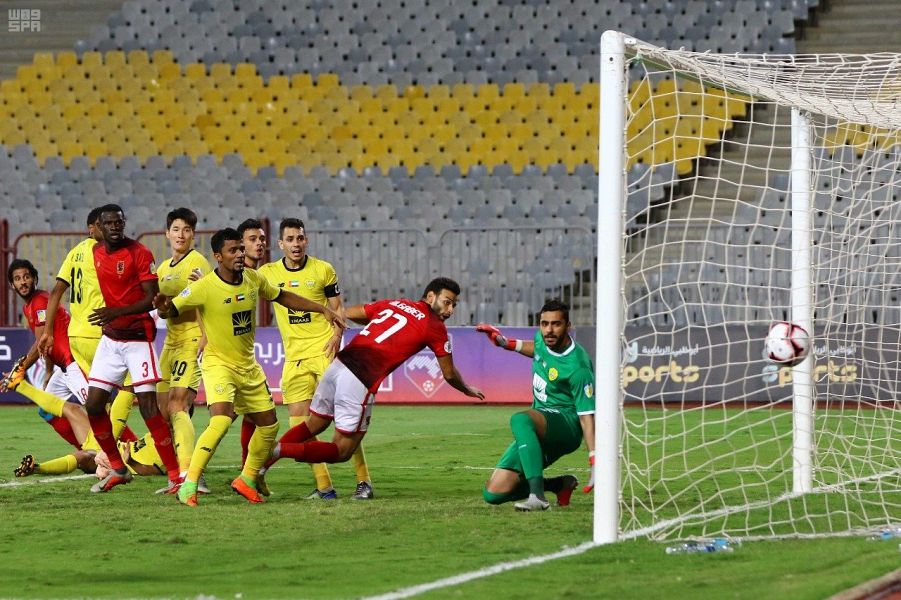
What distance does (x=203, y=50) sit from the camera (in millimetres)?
25484

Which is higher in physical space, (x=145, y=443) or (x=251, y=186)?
(x=251, y=186)

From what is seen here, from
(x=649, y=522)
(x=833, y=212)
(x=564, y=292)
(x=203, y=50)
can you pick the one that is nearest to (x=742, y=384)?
(x=564, y=292)

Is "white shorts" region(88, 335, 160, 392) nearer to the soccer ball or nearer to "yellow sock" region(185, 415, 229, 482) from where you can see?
"yellow sock" region(185, 415, 229, 482)

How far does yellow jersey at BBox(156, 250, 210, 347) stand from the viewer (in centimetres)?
1047

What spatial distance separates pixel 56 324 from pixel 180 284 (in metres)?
1.92

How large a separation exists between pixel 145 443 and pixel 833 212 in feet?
17.8

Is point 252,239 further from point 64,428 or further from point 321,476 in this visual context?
point 64,428

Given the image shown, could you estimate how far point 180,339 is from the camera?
10469 mm

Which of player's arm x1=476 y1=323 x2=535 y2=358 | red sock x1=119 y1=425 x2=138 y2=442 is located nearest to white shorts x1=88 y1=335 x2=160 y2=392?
red sock x1=119 y1=425 x2=138 y2=442

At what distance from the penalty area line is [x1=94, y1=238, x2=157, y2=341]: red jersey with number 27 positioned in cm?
406

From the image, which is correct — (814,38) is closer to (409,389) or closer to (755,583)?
(409,389)

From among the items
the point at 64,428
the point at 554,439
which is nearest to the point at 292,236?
the point at 554,439

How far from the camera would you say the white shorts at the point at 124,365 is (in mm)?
9789

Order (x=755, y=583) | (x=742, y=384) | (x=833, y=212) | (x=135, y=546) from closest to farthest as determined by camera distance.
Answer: (x=755, y=583) < (x=135, y=546) < (x=833, y=212) < (x=742, y=384)
